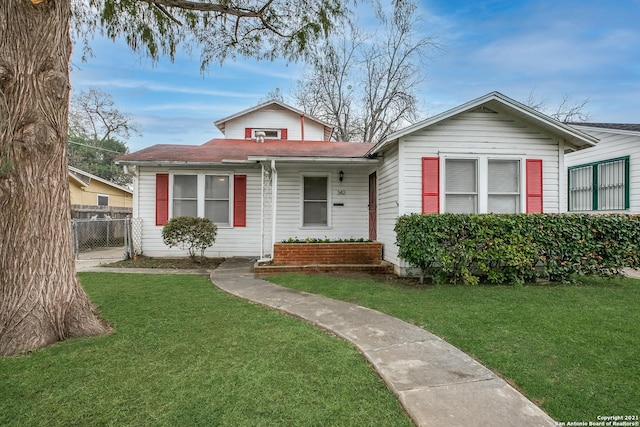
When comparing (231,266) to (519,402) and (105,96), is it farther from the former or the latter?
(105,96)

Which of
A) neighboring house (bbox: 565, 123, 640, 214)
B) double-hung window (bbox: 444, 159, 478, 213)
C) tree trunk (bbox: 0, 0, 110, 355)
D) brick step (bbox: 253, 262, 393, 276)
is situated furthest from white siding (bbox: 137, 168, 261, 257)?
neighboring house (bbox: 565, 123, 640, 214)

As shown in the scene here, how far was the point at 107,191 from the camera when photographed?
18.7 meters

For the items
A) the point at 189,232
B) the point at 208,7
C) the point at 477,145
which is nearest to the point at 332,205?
the point at 189,232

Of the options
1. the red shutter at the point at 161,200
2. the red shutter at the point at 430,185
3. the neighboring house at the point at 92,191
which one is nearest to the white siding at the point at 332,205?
the red shutter at the point at 430,185

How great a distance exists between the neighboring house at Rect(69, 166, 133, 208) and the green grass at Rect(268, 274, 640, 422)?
14067 millimetres

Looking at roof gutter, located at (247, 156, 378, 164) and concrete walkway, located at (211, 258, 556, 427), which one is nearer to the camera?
concrete walkway, located at (211, 258, 556, 427)

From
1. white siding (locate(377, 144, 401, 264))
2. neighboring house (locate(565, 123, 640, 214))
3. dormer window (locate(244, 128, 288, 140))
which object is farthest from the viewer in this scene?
dormer window (locate(244, 128, 288, 140))

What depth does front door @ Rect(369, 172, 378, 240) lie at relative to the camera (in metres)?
8.66

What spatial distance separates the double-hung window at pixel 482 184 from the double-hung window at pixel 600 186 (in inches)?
150

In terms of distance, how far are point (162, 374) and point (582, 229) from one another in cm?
729

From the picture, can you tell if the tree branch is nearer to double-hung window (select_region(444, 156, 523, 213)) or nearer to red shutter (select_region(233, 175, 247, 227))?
red shutter (select_region(233, 175, 247, 227))

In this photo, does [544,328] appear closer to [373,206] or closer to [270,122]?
[373,206]

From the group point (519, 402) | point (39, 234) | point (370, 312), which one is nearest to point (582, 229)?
point (370, 312)

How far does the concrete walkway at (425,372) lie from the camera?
2.08 m
